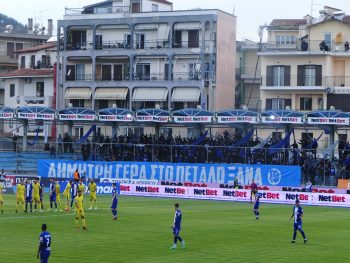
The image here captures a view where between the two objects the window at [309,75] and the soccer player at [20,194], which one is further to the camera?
the window at [309,75]

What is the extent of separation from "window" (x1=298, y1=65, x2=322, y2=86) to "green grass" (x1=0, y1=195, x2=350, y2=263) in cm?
3297

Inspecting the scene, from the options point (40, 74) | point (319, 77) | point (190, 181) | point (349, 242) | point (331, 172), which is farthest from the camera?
point (40, 74)

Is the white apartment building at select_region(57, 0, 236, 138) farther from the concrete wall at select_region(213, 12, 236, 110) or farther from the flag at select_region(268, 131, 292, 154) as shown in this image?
the flag at select_region(268, 131, 292, 154)

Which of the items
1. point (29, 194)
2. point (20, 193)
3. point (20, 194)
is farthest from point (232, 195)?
point (20, 193)

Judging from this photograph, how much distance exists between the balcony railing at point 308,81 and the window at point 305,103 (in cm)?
163

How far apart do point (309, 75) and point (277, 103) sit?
4.73 metres

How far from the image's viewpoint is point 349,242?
42.8 meters

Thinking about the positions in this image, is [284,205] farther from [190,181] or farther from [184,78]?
[184,78]

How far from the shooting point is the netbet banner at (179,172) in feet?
252

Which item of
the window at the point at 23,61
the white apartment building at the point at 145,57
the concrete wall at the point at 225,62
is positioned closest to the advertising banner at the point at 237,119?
the white apartment building at the point at 145,57

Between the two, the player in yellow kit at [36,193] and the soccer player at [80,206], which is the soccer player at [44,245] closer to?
the soccer player at [80,206]

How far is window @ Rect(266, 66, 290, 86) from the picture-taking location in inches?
3767

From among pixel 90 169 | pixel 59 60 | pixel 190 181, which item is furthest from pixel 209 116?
pixel 59 60

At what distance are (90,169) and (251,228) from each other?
3625cm
